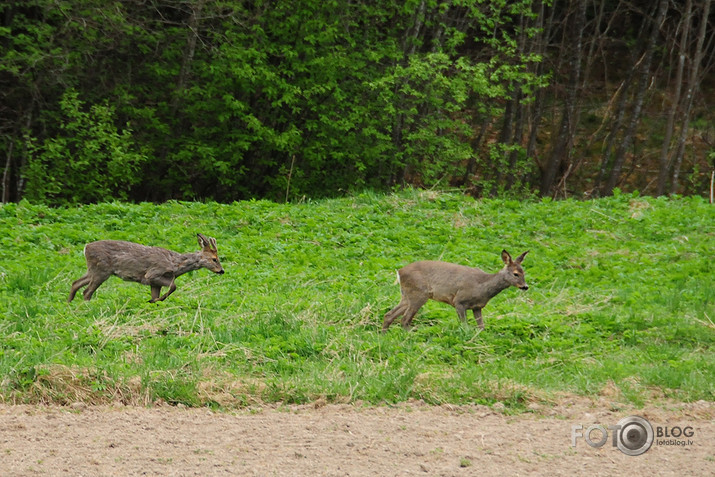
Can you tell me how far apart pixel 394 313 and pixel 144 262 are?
2835 millimetres

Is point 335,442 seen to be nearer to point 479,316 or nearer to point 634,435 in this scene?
point 634,435

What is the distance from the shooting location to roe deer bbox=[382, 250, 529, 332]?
9.25 metres

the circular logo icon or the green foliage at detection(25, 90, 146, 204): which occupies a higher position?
the circular logo icon

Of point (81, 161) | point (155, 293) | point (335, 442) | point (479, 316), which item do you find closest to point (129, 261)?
point (155, 293)

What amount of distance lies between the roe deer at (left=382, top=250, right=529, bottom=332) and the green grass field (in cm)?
24

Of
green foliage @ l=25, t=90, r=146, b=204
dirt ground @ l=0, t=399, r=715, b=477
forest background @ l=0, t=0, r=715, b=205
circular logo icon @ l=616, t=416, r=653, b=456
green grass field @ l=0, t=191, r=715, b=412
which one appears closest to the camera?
dirt ground @ l=0, t=399, r=715, b=477

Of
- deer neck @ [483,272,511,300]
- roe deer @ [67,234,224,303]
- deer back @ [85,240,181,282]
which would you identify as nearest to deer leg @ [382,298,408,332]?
deer neck @ [483,272,511,300]

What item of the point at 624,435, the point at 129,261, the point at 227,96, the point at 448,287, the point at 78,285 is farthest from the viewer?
the point at 227,96

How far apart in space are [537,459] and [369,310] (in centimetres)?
404

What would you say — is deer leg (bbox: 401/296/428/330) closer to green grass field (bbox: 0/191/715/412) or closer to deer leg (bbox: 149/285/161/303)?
green grass field (bbox: 0/191/715/412)

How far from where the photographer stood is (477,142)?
107 feet

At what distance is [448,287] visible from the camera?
9.25 m

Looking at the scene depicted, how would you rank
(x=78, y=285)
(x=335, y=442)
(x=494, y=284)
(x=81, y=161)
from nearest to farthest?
(x=335, y=442)
(x=494, y=284)
(x=78, y=285)
(x=81, y=161)

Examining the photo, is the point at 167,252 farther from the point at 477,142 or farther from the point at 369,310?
the point at 477,142
